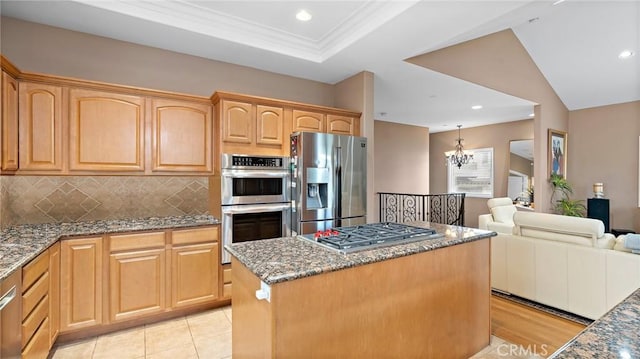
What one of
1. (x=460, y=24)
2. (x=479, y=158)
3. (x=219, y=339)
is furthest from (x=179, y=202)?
(x=479, y=158)

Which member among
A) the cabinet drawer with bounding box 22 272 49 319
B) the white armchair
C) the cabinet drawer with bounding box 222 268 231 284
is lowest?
the cabinet drawer with bounding box 222 268 231 284

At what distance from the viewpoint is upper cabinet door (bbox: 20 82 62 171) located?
7.91ft

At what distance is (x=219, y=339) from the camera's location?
253 centimetres

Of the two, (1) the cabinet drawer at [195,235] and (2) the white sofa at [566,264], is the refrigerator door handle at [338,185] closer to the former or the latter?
(1) the cabinet drawer at [195,235]

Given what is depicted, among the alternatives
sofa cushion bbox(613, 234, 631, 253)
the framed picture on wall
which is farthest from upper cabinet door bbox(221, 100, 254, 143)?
the framed picture on wall

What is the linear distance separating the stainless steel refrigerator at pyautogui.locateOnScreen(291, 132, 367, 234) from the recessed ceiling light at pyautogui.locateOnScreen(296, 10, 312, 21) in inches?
43.8

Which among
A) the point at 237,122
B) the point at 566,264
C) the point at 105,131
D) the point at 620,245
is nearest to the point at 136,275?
the point at 105,131

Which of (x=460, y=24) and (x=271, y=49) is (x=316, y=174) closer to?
(x=271, y=49)

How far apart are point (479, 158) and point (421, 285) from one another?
7.06 m

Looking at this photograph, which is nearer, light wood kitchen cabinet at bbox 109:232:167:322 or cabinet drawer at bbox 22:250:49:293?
cabinet drawer at bbox 22:250:49:293

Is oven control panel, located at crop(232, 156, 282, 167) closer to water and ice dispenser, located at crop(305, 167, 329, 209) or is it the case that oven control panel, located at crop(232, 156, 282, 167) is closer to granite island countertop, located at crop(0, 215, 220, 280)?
water and ice dispenser, located at crop(305, 167, 329, 209)

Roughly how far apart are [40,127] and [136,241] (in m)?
1.22

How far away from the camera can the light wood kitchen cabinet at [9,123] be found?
222 centimetres

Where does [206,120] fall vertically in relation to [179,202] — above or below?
above
